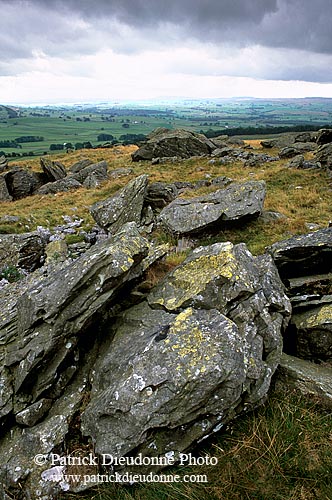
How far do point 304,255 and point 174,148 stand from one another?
4862cm

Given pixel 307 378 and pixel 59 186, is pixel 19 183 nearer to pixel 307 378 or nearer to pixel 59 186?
pixel 59 186

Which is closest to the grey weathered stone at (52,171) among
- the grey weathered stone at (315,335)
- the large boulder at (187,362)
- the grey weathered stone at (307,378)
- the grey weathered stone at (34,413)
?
the large boulder at (187,362)

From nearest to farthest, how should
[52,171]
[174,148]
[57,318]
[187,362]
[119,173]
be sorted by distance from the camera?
[187,362], [57,318], [52,171], [119,173], [174,148]

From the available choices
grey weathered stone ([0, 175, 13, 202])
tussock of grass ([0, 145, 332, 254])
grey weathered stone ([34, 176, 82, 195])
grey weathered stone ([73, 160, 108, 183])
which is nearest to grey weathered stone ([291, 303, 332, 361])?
tussock of grass ([0, 145, 332, 254])

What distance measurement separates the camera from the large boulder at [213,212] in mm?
18500

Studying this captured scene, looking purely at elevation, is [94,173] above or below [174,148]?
below

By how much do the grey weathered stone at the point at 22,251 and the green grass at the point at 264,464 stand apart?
1405cm

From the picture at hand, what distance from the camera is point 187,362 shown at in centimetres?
666

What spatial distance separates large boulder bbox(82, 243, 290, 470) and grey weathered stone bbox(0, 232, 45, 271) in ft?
37.8

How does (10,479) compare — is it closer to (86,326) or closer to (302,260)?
(86,326)

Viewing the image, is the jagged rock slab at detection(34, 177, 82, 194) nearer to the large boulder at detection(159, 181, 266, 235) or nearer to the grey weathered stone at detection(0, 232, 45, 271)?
the grey weathered stone at detection(0, 232, 45, 271)

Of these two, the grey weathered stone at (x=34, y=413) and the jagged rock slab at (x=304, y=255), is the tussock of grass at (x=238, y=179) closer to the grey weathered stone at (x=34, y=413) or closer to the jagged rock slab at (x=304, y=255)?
the jagged rock slab at (x=304, y=255)

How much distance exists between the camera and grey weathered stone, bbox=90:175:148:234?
21.9m

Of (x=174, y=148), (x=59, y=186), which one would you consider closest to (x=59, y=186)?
(x=59, y=186)
